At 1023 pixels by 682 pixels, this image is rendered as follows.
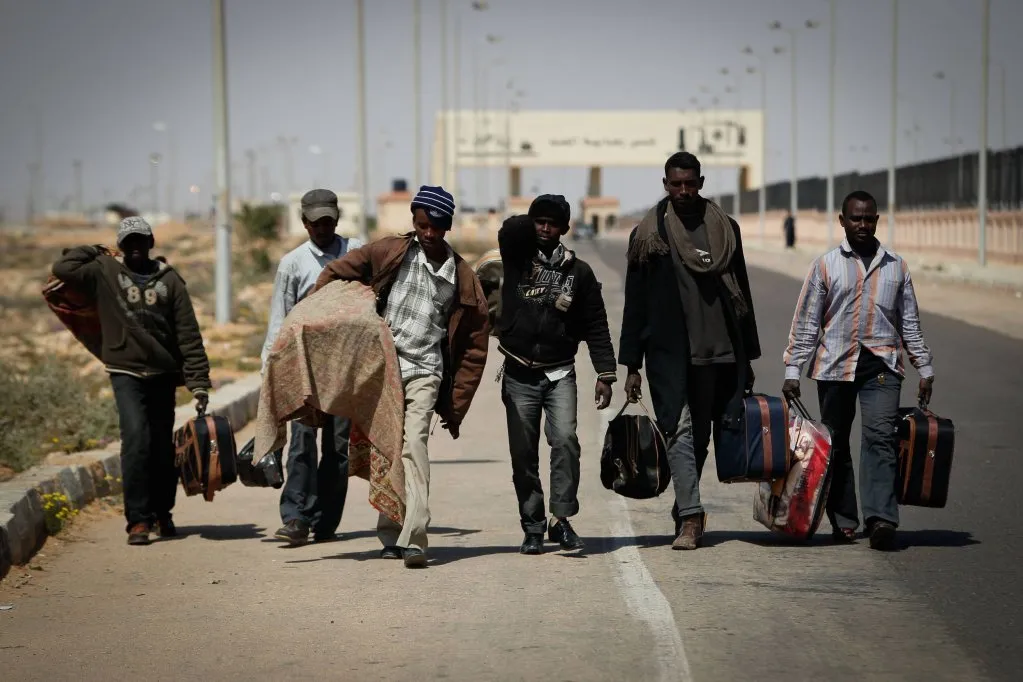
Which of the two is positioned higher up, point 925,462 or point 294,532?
point 925,462

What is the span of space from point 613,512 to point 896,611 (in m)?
3.27

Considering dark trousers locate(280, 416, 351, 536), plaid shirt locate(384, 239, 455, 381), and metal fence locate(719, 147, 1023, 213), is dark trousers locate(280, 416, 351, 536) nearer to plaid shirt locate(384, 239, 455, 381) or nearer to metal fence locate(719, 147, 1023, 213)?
plaid shirt locate(384, 239, 455, 381)

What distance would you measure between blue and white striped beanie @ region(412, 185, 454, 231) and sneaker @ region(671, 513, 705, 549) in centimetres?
192

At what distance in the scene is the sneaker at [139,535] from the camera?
9.56 meters

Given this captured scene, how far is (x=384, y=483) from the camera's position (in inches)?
339

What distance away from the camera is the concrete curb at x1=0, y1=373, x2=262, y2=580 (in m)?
8.86

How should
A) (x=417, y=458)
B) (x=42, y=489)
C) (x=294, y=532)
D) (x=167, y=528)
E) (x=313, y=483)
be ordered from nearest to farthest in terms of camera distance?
(x=417, y=458)
(x=294, y=532)
(x=313, y=483)
(x=167, y=528)
(x=42, y=489)

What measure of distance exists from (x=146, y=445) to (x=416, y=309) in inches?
77.8

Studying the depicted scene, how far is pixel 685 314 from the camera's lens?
8.65m

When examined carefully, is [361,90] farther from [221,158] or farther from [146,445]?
[146,445]

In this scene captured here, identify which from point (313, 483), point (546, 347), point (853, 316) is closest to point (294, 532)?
point (313, 483)

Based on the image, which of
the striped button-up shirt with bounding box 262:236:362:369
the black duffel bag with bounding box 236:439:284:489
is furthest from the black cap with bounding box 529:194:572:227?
the black duffel bag with bounding box 236:439:284:489

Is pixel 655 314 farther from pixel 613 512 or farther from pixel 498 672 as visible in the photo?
pixel 498 672

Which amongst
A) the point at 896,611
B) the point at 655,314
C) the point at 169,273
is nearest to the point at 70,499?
the point at 169,273
